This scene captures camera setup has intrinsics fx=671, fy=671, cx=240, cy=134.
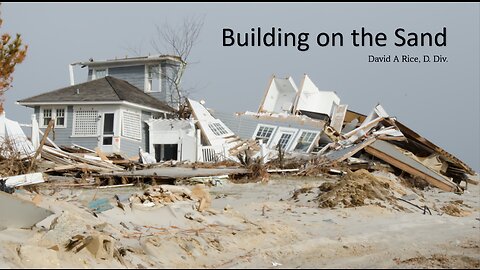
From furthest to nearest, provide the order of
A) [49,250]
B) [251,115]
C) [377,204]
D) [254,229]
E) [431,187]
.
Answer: [251,115]
[431,187]
[377,204]
[254,229]
[49,250]

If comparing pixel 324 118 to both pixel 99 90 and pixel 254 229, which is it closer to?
pixel 99 90

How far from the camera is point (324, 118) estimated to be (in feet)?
98.9

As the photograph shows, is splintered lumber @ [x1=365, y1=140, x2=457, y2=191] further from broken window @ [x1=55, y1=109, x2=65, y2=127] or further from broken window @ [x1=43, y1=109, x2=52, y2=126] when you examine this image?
broken window @ [x1=43, y1=109, x2=52, y2=126]

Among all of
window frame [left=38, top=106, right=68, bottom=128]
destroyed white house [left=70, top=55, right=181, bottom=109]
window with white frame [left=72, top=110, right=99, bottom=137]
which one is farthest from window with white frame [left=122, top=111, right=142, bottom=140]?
destroyed white house [left=70, top=55, right=181, bottom=109]

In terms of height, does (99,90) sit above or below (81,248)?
above

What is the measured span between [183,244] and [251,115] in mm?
20152

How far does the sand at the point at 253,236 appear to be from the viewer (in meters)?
8.18

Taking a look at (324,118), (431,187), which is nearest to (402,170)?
(431,187)

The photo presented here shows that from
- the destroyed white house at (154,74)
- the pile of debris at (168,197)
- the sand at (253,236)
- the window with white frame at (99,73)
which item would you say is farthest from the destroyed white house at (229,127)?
the pile of debris at (168,197)

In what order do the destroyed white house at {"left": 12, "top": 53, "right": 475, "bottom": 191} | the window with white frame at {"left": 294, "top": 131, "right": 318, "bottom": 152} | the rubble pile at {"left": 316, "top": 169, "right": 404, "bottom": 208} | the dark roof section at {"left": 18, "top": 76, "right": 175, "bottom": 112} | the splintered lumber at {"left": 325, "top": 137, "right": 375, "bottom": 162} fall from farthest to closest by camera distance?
the dark roof section at {"left": 18, "top": 76, "right": 175, "bottom": 112} < the window with white frame at {"left": 294, "top": 131, "right": 318, "bottom": 152} < the destroyed white house at {"left": 12, "top": 53, "right": 475, "bottom": 191} < the splintered lumber at {"left": 325, "top": 137, "right": 375, "bottom": 162} < the rubble pile at {"left": 316, "top": 169, "right": 404, "bottom": 208}

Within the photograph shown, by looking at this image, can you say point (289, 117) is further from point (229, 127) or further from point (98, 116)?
point (98, 116)

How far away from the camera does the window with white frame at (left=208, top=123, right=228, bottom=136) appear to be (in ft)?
91.8

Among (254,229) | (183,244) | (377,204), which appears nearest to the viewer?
(183,244)

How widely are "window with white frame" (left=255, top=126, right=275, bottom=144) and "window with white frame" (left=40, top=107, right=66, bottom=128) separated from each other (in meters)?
8.34
